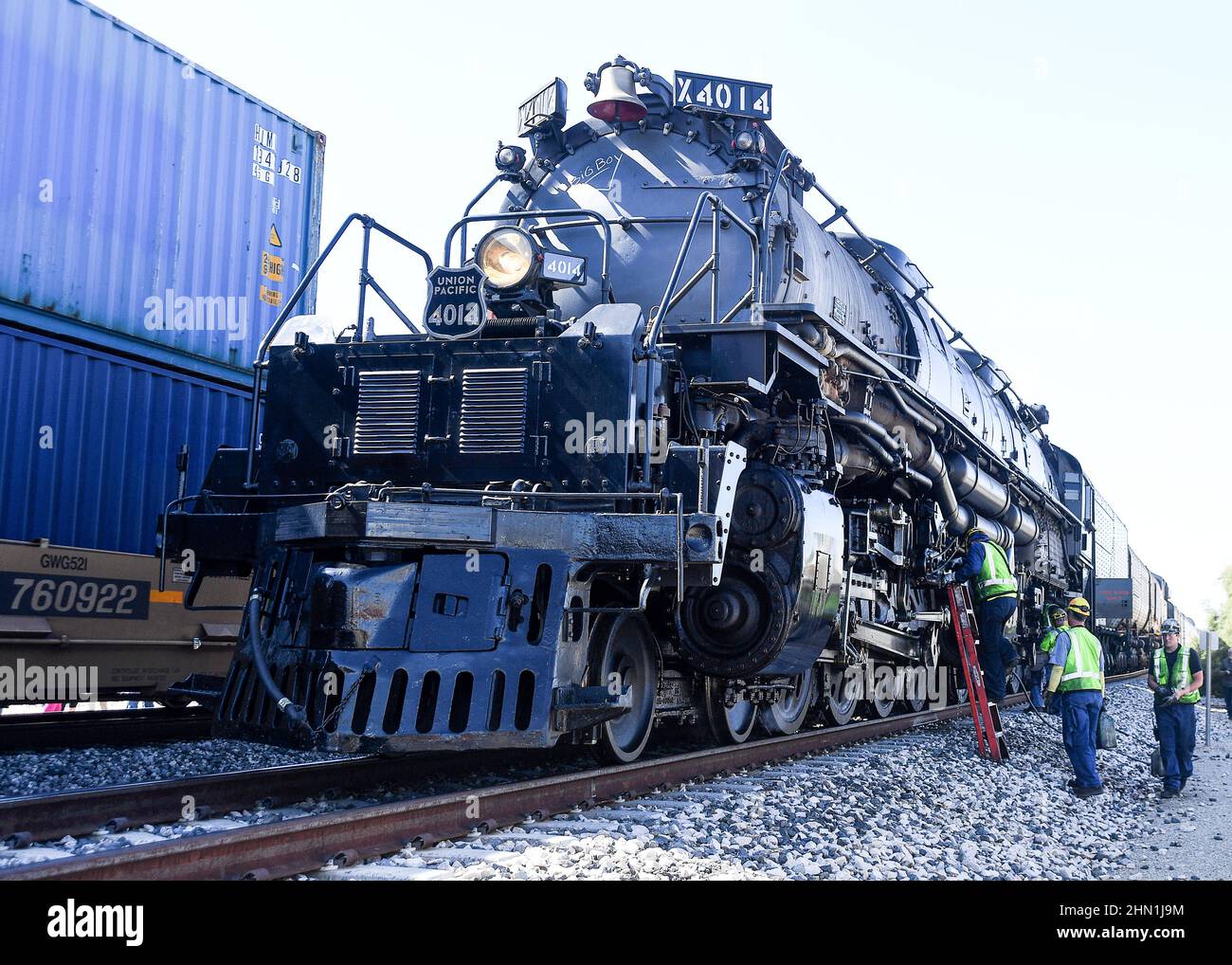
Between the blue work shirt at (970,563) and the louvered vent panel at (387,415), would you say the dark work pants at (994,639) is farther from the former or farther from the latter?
the louvered vent panel at (387,415)

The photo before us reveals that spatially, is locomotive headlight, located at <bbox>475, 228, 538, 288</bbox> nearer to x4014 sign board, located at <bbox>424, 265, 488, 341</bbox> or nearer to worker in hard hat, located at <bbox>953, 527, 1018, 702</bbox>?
x4014 sign board, located at <bbox>424, 265, 488, 341</bbox>

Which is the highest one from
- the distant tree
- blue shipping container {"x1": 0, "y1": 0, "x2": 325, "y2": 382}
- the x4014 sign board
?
blue shipping container {"x1": 0, "y1": 0, "x2": 325, "y2": 382}

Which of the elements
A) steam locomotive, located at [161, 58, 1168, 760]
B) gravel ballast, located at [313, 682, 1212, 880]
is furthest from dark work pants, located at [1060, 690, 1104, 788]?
steam locomotive, located at [161, 58, 1168, 760]

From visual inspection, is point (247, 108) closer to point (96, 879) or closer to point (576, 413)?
point (576, 413)

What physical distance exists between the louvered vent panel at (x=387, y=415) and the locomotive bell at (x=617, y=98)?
2.67 meters

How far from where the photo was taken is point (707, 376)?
6.44 meters

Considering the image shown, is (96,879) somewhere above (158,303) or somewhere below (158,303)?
below

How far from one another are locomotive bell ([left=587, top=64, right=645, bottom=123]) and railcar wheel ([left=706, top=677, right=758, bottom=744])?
380 centimetres

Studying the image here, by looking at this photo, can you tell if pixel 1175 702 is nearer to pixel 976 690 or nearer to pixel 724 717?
pixel 976 690

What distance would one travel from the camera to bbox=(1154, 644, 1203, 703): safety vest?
8.12 m

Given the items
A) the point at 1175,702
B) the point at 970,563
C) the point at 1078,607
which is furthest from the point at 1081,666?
the point at 970,563

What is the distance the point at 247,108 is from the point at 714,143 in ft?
18.5

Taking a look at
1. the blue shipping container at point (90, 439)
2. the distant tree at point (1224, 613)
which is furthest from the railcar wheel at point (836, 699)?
the distant tree at point (1224, 613)
